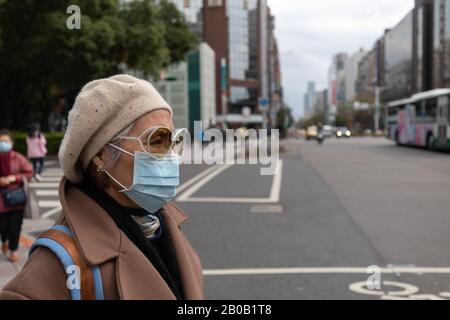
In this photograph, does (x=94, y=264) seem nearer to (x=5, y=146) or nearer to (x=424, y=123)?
(x=5, y=146)

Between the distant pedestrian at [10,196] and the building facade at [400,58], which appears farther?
the distant pedestrian at [10,196]

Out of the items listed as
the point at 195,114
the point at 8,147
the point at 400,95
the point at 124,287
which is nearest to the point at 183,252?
the point at 124,287

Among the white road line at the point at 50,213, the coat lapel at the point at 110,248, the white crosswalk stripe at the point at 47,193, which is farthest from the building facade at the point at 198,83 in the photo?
the coat lapel at the point at 110,248

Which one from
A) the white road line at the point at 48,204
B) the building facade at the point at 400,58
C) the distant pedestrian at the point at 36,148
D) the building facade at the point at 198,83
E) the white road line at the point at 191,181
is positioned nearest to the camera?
the building facade at the point at 400,58

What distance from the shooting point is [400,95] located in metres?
3.36

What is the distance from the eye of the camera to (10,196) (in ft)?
20.4

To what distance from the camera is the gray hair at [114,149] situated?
5.10 ft

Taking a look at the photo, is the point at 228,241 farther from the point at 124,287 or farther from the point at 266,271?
the point at 124,287

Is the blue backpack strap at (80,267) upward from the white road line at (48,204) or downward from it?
upward

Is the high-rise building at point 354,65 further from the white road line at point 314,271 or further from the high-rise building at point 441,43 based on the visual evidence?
Result: the white road line at point 314,271

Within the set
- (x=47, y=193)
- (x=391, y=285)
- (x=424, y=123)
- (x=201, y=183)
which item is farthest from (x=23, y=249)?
(x=424, y=123)

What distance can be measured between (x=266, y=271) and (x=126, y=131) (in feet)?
13.9

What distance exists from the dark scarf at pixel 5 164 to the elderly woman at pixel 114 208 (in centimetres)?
500

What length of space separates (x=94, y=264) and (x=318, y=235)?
6276 millimetres
